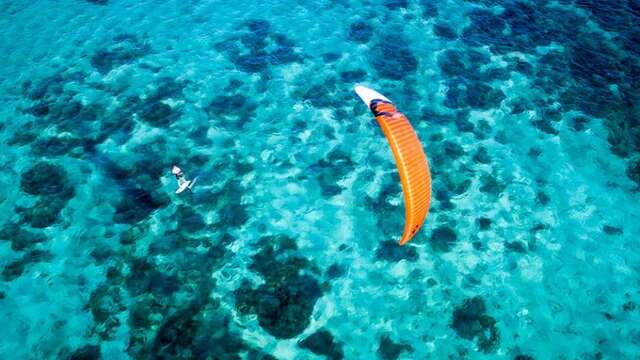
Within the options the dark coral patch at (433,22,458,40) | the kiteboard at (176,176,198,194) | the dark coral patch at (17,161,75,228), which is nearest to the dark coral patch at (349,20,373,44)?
the dark coral patch at (433,22,458,40)

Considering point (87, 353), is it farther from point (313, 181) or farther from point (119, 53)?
point (119, 53)

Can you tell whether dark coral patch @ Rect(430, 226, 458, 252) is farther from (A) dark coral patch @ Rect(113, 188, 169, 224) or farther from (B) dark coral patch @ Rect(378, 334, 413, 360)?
(A) dark coral patch @ Rect(113, 188, 169, 224)

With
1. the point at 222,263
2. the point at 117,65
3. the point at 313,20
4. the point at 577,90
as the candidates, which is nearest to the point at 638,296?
the point at 577,90

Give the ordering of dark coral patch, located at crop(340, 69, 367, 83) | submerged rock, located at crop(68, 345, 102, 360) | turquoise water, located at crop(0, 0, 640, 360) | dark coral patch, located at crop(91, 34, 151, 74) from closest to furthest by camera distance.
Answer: submerged rock, located at crop(68, 345, 102, 360), turquoise water, located at crop(0, 0, 640, 360), dark coral patch, located at crop(340, 69, 367, 83), dark coral patch, located at crop(91, 34, 151, 74)

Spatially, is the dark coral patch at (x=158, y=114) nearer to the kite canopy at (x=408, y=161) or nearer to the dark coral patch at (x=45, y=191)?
the dark coral patch at (x=45, y=191)

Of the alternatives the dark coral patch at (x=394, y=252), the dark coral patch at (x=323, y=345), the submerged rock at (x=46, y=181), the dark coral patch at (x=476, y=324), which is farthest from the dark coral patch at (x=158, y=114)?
the dark coral patch at (x=476, y=324)
